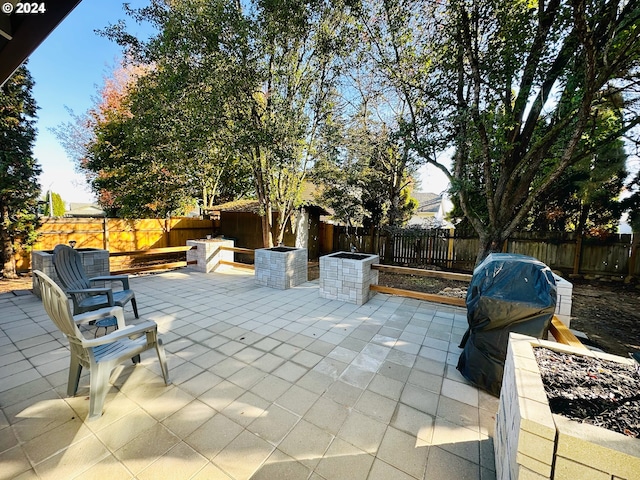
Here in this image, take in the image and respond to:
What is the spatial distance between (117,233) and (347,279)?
9.09 m

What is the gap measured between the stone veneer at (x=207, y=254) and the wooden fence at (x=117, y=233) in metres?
1.61

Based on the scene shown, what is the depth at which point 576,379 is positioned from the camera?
1.29 m

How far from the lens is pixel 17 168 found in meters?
5.78

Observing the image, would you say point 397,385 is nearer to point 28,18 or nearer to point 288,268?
point 288,268

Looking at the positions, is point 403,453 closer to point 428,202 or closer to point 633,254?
point 633,254

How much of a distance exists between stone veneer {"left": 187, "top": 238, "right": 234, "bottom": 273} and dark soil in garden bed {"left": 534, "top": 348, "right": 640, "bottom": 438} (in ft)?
21.5

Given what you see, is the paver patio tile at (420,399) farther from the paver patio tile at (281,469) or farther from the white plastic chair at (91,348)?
the white plastic chair at (91,348)

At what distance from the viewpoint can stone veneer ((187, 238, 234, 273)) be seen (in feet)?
21.6

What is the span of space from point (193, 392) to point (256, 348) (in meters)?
0.82

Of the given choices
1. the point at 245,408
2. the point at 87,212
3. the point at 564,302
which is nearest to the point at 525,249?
the point at 564,302

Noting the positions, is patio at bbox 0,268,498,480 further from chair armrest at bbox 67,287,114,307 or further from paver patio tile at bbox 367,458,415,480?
chair armrest at bbox 67,287,114,307

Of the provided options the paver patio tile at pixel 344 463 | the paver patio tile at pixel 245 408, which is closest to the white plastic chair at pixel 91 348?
the paver patio tile at pixel 245 408

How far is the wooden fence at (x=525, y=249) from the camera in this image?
7004 millimetres

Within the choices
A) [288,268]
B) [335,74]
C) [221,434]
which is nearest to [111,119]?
[335,74]
